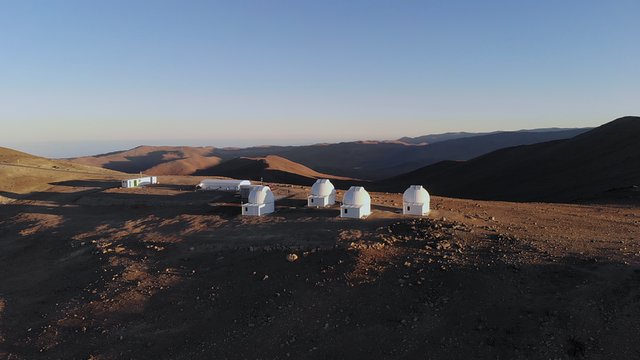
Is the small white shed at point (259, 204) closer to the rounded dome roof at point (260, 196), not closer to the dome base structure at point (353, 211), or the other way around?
the rounded dome roof at point (260, 196)

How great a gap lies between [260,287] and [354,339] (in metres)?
4.81

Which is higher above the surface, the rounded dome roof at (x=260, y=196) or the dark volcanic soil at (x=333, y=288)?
the rounded dome roof at (x=260, y=196)

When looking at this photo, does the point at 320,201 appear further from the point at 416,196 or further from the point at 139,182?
the point at 139,182

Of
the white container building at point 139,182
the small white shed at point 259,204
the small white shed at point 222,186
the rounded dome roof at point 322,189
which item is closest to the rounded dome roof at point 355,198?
the rounded dome roof at point 322,189

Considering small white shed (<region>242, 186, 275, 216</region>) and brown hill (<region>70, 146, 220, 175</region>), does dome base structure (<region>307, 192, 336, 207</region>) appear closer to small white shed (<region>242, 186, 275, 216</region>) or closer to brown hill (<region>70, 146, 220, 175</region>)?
small white shed (<region>242, 186, 275, 216</region>)

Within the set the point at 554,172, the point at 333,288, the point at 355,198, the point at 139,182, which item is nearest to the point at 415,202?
the point at 355,198

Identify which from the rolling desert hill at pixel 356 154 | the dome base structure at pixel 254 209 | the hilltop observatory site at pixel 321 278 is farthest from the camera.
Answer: the rolling desert hill at pixel 356 154

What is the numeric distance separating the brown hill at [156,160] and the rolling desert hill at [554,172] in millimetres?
57854

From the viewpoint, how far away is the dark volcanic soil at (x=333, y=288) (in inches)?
527

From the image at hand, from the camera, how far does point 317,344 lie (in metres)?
13.7

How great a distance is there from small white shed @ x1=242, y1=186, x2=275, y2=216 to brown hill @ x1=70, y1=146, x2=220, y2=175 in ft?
230

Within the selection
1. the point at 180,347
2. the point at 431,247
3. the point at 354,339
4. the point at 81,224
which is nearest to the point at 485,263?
the point at 431,247

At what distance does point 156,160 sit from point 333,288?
139m

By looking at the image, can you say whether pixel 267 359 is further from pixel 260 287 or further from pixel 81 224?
pixel 81 224
